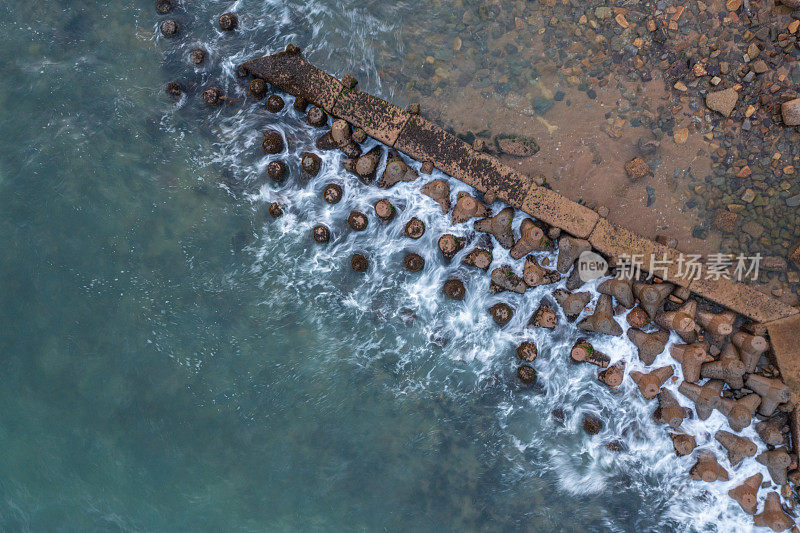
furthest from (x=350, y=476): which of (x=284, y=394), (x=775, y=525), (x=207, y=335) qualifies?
(x=775, y=525)

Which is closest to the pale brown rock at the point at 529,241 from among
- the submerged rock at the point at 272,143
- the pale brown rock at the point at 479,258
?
the pale brown rock at the point at 479,258

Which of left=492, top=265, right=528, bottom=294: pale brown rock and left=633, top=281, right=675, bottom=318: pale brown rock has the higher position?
left=633, top=281, right=675, bottom=318: pale brown rock

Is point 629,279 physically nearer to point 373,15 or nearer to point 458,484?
point 458,484

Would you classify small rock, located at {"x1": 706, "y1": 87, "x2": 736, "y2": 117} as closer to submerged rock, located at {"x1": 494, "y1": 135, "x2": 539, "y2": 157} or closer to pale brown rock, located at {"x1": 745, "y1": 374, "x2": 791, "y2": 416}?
submerged rock, located at {"x1": 494, "y1": 135, "x2": 539, "y2": 157}

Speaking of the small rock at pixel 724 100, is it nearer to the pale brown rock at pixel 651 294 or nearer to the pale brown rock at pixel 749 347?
the pale brown rock at pixel 651 294

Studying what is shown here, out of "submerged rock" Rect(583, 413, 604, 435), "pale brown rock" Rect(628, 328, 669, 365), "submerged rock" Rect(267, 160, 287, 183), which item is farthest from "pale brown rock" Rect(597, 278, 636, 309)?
"submerged rock" Rect(267, 160, 287, 183)

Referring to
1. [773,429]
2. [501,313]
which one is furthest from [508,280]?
[773,429]
